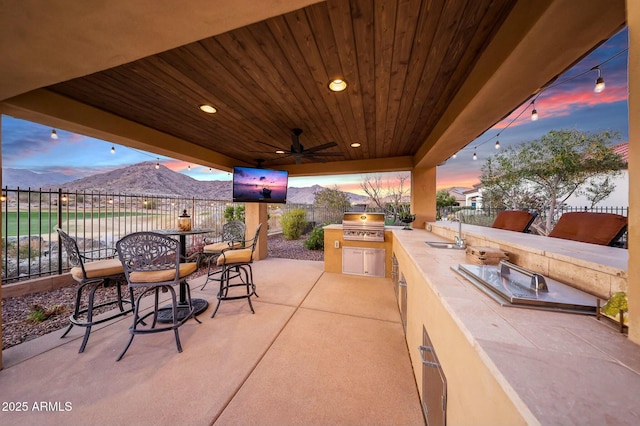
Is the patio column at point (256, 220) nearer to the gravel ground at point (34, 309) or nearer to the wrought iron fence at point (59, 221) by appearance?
the wrought iron fence at point (59, 221)

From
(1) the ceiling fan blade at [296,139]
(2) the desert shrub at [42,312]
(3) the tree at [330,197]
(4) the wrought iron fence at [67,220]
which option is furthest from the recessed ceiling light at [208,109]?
(3) the tree at [330,197]

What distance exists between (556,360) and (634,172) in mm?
633

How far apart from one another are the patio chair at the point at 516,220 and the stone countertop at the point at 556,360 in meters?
2.28

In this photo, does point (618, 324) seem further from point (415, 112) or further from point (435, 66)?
point (415, 112)

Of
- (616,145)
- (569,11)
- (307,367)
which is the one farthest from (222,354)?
(616,145)

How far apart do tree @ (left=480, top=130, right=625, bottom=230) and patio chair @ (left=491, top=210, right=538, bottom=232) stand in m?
5.00

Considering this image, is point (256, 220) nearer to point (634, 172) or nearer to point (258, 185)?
point (258, 185)

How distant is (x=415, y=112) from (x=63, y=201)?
567 cm

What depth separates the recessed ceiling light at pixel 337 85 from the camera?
6.36 ft

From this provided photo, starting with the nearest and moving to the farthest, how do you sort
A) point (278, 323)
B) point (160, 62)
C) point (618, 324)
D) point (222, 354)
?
point (618, 324), point (160, 62), point (222, 354), point (278, 323)

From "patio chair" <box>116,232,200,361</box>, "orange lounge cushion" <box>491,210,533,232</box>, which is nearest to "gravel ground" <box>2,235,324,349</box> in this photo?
"patio chair" <box>116,232,200,361</box>

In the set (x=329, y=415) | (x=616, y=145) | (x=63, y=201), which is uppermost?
(x=616, y=145)

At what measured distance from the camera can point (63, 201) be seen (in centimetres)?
344

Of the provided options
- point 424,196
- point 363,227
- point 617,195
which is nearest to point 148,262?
point 363,227
